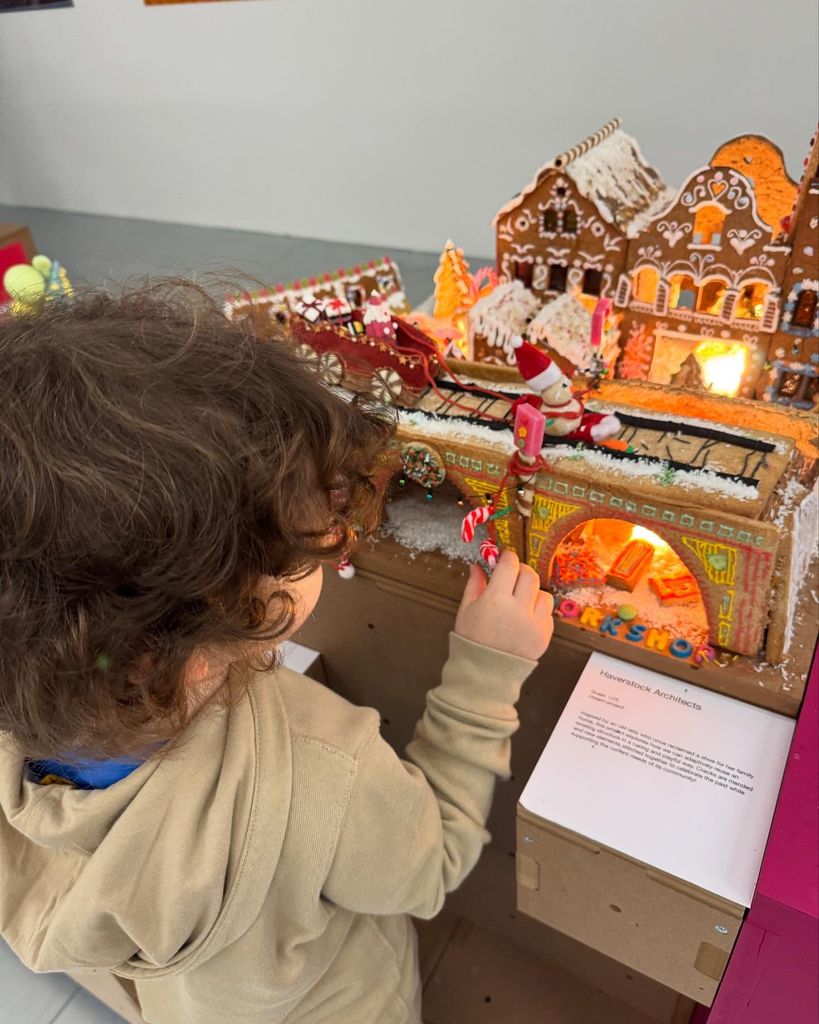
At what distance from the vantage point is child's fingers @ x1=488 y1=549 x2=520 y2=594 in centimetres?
70

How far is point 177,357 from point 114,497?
9cm

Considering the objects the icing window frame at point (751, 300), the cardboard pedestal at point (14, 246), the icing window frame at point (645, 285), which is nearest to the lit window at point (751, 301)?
the icing window frame at point (751, 300)

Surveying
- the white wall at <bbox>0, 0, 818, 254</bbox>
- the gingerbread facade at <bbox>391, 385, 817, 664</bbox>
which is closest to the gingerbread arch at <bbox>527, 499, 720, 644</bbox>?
the gingerbread facade at <bbox>391, 385, 817, 664</bbox>

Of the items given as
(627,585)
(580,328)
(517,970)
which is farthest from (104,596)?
(517,970)

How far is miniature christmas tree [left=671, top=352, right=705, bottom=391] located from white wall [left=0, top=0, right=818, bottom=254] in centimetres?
145

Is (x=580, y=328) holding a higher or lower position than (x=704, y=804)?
higher

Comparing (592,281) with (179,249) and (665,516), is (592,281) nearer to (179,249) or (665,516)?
(665,516)

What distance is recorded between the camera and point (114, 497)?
391 mm

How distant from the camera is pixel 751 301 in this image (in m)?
0.97

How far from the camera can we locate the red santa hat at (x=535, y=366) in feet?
2.18

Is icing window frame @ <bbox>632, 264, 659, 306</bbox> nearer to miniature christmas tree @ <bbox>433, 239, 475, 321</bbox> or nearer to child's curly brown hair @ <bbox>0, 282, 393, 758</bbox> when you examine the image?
miniature christmas tree @ <bbox>433, 239, 475, 321</bbox>

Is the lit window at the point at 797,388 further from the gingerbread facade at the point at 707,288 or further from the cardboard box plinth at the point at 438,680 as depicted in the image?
the cardboard box plinth at the point at 438,680

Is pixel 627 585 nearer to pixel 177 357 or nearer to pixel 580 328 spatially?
pixel 580 328

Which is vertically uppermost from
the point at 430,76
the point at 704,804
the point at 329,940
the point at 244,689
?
the point at 430,76
